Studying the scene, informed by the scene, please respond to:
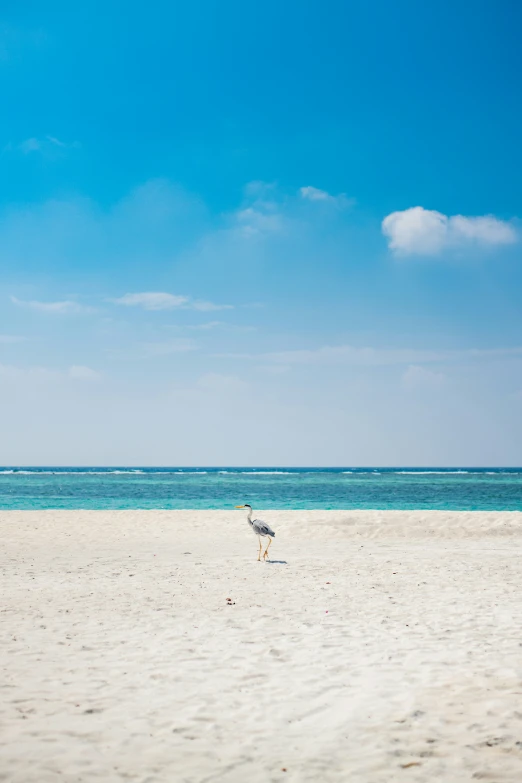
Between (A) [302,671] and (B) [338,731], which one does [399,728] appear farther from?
(A) [302,671]

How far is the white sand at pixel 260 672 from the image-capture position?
5.28 metres

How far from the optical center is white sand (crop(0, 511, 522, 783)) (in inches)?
208

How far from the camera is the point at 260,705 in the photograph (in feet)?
21.0

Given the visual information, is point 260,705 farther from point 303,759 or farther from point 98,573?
point 98,573

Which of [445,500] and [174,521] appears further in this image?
[445,500]

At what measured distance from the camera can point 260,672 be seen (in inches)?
291

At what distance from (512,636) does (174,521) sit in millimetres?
21483

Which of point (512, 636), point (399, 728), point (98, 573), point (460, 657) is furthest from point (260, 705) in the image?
point (98, 573)

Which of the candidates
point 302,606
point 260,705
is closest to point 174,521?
point 302,606

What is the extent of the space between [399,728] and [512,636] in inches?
147

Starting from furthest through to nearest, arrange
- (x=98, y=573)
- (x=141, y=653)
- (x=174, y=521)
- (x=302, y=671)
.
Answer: (x=174, y=521)
(x=98, y=573)
(x=141, y=653)
(x=302, y=671)

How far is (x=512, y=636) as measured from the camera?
8773 mm

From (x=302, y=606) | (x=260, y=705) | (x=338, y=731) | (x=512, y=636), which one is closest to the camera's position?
(x=338, y=731)

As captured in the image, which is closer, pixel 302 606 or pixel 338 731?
pixel 338 731
